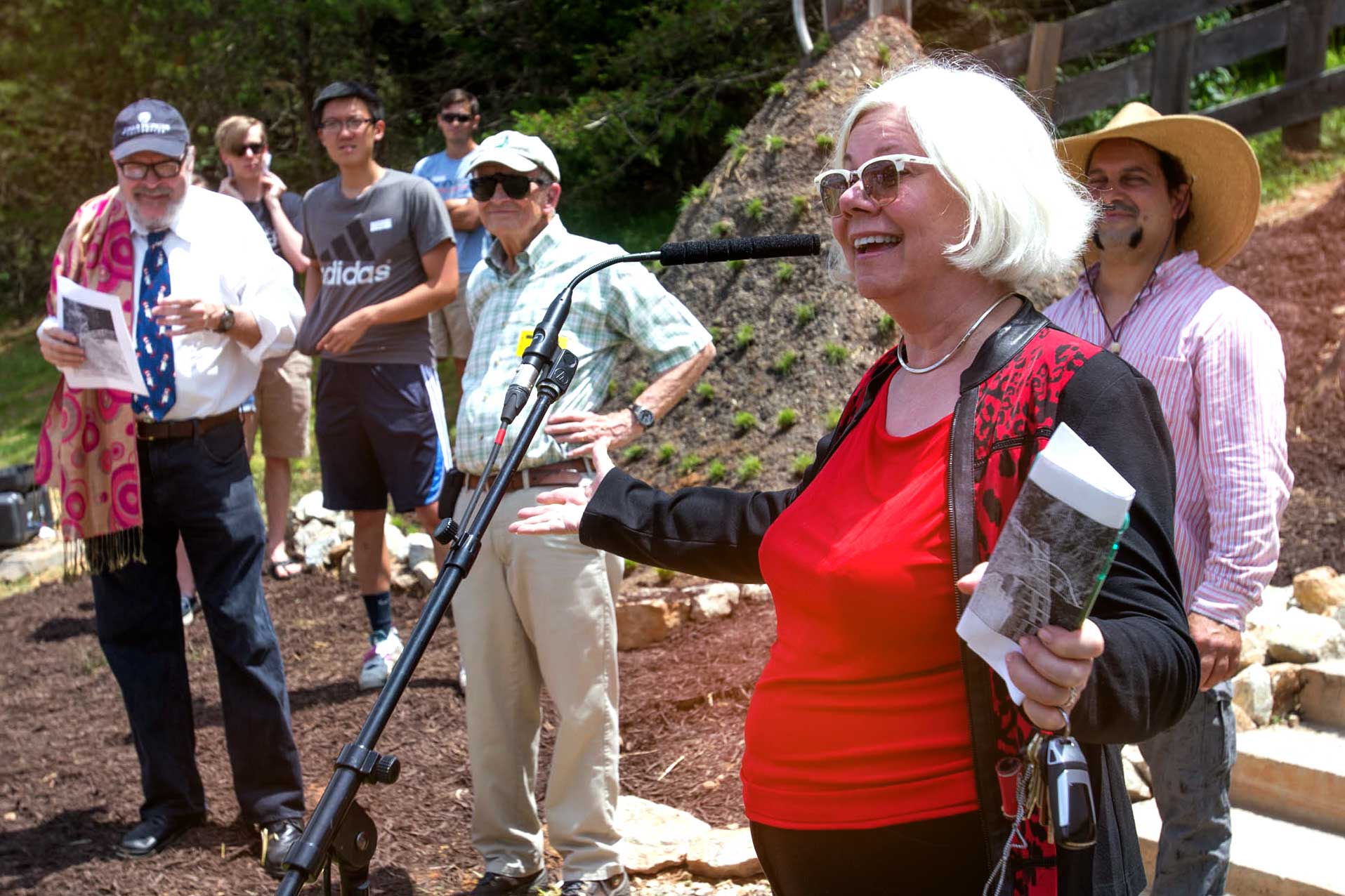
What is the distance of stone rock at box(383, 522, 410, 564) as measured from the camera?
24.0 feet

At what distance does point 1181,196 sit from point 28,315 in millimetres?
21398

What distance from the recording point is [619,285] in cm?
398

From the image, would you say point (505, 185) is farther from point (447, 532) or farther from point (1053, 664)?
point (1053, 664)

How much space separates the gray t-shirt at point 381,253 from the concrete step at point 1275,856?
11.4ft

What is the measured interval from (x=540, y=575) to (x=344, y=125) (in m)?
2.83

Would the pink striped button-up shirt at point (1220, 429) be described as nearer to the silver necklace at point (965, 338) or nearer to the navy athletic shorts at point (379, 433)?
the silver necklace at point (965, 338)

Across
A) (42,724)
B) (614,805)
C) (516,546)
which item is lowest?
(42,724)

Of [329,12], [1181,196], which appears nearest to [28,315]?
[329,12]

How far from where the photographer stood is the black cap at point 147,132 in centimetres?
429

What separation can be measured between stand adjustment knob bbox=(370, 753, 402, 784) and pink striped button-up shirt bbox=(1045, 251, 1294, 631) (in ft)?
5.81

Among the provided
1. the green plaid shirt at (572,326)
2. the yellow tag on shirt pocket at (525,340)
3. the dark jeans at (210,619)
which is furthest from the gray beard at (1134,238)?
the dark jeans at (210,619)

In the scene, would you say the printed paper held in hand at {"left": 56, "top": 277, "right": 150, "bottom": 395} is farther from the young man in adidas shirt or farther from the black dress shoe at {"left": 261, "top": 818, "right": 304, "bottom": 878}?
the black dress shoe at {"left": 261, "top": 818, "right": 304, "bottom": 878}

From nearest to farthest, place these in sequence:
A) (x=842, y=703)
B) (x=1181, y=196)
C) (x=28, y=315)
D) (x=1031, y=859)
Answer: (x=1031, y=859) → (x=842, y=703) → (x=1181, y=196) → (x=28, y=315)

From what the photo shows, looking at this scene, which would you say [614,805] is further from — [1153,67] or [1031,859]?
[1153,67]
